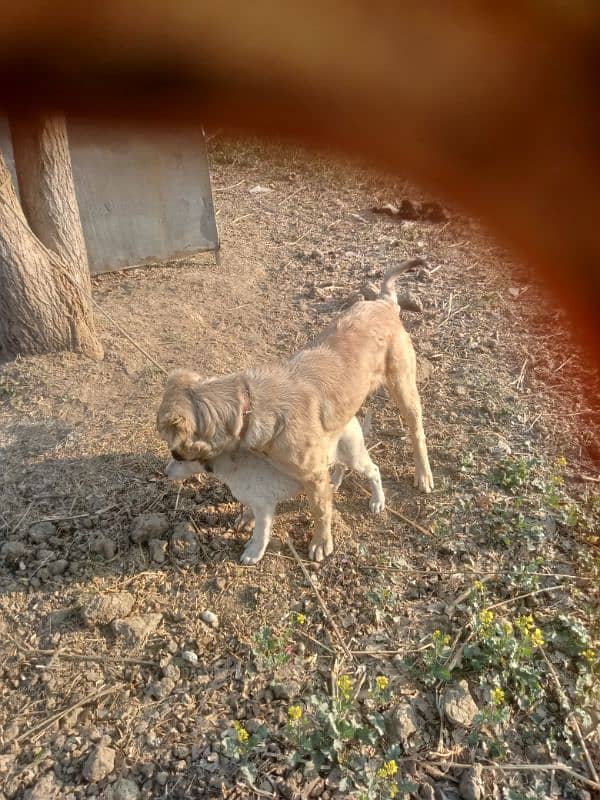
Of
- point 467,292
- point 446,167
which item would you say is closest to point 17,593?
point 446,167

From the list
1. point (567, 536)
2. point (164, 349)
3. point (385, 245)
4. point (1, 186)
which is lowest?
point (567, 536)

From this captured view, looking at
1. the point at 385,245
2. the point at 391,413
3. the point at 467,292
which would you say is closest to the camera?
the point at 391,413

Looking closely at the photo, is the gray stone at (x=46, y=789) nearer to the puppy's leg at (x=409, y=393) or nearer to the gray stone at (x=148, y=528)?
the gray stone at (x=148, y=528)

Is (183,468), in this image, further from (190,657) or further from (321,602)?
(321,602)

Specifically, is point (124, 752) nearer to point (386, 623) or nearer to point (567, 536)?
point (386, 623)

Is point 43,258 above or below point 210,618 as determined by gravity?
above

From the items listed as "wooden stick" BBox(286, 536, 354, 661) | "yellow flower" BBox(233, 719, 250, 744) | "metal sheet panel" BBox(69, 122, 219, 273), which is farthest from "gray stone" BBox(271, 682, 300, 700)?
"metal sheet panel" BBox(69, 122, 219, 273)

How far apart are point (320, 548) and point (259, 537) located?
457mm

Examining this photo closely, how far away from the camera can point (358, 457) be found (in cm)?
455

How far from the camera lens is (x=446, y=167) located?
33.4 inches

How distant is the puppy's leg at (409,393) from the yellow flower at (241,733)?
245cm

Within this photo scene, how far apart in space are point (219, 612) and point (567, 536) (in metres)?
2.58

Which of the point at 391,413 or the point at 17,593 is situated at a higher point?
the point at 391,413

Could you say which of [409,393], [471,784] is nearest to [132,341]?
[409,393]
